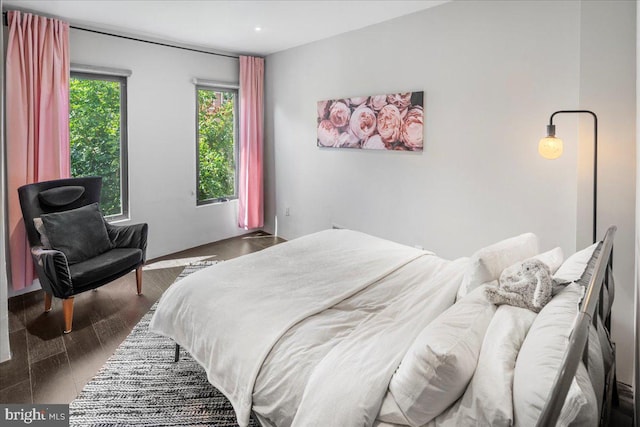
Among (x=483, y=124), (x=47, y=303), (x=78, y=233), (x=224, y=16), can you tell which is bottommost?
(x=47, y=303)

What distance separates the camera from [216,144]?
209 inches

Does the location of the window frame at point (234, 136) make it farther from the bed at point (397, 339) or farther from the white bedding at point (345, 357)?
the white bedding at point (345, 357)

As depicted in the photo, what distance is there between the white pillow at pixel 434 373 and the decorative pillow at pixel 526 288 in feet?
1.05

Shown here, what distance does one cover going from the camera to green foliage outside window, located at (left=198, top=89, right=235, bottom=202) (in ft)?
16.8

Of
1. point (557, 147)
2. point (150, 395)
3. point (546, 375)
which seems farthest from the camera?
point (557, 147)

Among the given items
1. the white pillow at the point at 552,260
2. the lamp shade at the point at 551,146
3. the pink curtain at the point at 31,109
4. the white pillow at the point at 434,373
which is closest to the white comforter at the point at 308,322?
the white pillow at the point at 434,373

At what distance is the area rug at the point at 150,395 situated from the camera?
203 centimetres

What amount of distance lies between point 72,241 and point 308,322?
96.8 inches

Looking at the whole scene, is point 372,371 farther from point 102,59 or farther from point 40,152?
point 102,59

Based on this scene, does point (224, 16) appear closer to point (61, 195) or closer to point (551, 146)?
point (61, 195)

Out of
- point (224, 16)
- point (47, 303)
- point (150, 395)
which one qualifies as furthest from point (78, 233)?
Result: point (224, 16)

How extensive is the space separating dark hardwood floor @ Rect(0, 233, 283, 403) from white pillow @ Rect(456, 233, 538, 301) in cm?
226

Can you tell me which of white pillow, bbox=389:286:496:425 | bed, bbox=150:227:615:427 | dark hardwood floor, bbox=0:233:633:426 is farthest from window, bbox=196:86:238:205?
white pillow, bbox=389:286:496:425

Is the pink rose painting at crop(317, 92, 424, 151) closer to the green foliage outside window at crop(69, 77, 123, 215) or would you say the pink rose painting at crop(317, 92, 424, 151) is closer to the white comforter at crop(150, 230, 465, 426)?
the white comforter at crop(150, 230, 465, 426)
